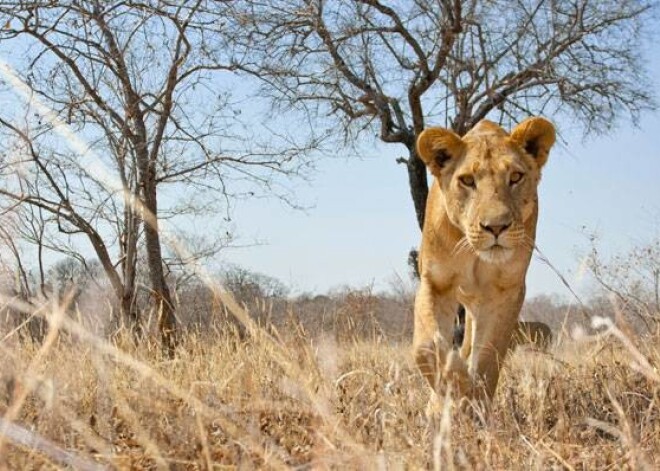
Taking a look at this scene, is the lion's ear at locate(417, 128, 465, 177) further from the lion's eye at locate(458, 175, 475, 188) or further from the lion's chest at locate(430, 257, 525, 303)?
the lion's chest at locate(430, 257, 525, 303)

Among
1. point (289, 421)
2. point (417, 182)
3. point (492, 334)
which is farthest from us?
point (417, 182)

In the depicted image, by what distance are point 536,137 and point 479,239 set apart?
35.6 inches

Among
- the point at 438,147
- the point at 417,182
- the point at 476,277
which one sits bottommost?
the point at 476,277

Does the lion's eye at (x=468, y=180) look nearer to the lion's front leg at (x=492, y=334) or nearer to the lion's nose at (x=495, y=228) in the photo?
the lion's nose at (x=495, y=228)

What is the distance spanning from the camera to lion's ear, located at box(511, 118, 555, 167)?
5.02m

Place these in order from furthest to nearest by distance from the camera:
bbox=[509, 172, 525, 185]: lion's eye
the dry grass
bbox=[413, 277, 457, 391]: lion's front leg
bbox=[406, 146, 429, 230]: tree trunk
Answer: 1. bbox=[406, 146, 429, 230]: tree trunk
2. bbox=[509, 172, 525, 185]: lion's eye
3. bbox=[413, 277, 457, 391]: lion's front leg
4. the dry grass

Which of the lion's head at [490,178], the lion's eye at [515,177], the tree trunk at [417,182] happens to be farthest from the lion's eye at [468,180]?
the tree trunk at [417,182]

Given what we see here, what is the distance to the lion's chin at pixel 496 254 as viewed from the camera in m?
4.54

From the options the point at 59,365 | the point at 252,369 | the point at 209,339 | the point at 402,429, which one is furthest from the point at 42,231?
the point at 402,429

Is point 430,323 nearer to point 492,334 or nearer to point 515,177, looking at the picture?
point 492,334

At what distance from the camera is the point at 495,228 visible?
448 centimetres

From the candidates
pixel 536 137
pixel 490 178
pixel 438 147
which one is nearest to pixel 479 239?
pixel 490 178

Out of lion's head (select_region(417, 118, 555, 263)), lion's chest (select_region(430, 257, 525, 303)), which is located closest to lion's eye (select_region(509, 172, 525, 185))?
lion's head (select_region(417, 118, 555, 263))

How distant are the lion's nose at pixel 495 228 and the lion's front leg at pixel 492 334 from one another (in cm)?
63
